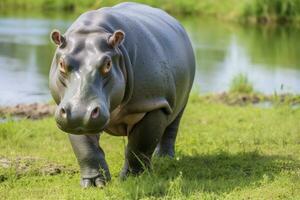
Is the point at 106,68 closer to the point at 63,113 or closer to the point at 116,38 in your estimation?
the point at 116,38

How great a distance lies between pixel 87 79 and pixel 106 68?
0.19m

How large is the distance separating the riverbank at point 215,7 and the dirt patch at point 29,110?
10647mm

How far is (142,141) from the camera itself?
16.1 ft

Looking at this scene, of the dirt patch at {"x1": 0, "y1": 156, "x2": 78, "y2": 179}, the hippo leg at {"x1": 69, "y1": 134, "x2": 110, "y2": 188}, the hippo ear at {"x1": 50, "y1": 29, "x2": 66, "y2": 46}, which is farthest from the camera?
the dirt patch at {"x1": 0, "y1": 156, "x2": 78, "y2": 179}

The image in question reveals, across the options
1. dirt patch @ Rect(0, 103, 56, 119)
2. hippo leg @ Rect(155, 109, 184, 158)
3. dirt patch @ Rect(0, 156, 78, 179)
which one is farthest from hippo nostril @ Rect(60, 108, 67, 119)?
dirt patch @ Rect(0, 103, 56, 119)

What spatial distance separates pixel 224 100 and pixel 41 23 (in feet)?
47.0

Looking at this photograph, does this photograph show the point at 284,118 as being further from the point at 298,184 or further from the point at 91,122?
the point at 91,122

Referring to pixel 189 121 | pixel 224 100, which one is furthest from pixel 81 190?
pixel 224 100

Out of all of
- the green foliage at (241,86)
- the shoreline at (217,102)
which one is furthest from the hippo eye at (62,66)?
the green foliage at (241,86)

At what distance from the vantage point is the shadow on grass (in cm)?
452

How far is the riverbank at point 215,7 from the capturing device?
23567 millimetres

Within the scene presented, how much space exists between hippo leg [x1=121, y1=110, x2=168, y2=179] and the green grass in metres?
0.12

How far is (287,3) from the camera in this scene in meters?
23.2

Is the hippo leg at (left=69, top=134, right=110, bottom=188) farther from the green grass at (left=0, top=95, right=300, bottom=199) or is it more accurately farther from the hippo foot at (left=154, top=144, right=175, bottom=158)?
the hippo foot at (left=154, top=144, right=175, bottom=158)
